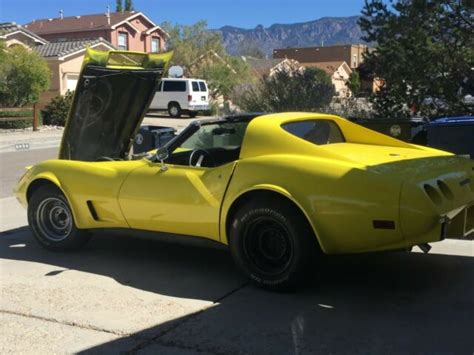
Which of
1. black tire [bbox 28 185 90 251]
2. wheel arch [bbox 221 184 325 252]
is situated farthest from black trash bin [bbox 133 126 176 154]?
wheel arch [bbox 221 184 325 252]

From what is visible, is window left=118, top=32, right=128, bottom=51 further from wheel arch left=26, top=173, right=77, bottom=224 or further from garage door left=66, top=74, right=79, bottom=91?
wheel arch left=26, top=173, right=77, bottom=224

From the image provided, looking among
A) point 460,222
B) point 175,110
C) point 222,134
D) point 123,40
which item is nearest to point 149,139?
point 222,134

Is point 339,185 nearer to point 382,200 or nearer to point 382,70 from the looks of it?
point 382,200

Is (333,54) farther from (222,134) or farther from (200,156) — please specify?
(200,156)

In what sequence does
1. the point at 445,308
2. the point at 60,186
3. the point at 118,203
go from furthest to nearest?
the point at 60,186, the point at 118,203, the point at 445,308

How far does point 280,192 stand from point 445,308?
4.83 ft

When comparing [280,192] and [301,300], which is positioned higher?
[280,192]

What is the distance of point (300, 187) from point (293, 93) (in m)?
10.7

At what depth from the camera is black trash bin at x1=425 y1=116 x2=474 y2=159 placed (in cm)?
660

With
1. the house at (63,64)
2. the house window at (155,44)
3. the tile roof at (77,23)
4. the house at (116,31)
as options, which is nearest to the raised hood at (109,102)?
the house at (63,64)

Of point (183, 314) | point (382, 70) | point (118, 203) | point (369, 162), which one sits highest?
point (382, 70)

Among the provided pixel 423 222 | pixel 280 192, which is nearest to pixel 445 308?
pixel 423 222

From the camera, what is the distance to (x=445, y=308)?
14.2ft

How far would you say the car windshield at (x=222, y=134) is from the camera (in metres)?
5.46
